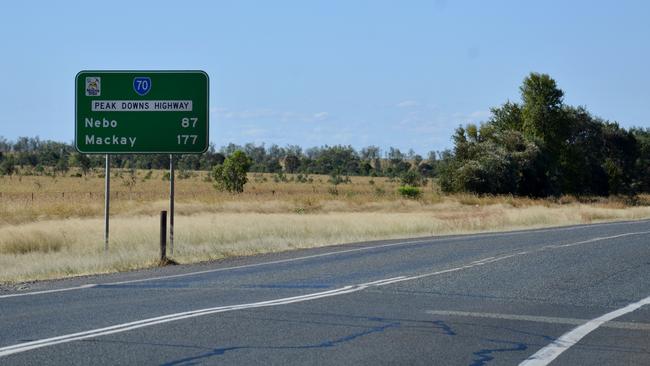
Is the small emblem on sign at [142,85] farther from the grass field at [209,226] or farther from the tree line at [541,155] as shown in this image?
the tree line at [541,155]

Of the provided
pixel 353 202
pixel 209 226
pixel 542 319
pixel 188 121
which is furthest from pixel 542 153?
pixel 542 319

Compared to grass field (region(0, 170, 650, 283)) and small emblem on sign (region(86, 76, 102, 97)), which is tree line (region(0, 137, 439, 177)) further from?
small emblem on sign (region(86, 76, 102, 97))

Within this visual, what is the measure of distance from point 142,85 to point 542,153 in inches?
2138

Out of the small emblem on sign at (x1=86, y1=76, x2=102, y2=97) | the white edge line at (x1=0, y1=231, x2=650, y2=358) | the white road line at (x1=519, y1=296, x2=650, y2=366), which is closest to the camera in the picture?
the white road line at (x1=519, y1=296, x2=650, y2=366)

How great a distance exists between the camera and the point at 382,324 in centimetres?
1009

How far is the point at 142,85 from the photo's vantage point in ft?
66.6

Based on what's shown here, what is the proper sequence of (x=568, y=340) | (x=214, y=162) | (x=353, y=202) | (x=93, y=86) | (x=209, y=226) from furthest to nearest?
1. (x=214, y=162)
2. (x=353, y=202)
3. (x=209, y=226)
4. (x=93, y=86)
5. (x=568, y=340)

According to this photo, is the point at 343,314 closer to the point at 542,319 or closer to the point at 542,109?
the point at 542,319

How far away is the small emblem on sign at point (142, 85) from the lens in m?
20.2

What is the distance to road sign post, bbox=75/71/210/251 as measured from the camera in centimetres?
2027

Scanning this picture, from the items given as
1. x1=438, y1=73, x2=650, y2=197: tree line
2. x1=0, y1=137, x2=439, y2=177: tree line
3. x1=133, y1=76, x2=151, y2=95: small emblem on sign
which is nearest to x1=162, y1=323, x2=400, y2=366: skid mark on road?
x1=133, y1=76, x2=151, y2=95: small emblem on sign

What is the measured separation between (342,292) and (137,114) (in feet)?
30.9

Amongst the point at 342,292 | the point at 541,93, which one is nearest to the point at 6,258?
the point at 342,292

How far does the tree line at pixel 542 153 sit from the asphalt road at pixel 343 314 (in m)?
49.8
